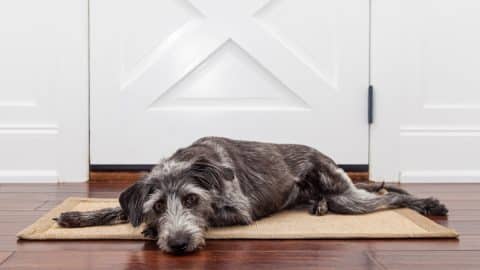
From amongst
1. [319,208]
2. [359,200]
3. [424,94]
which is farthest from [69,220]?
[424,94]

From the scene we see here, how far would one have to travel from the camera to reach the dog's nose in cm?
218

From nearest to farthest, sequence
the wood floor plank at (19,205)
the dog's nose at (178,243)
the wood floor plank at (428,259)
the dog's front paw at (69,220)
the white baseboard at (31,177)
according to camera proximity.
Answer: the wood floor plank at (428,259) < the dog's nose at (178,243) < the dog's front paw at (69,220) < the wood floor plank at (19,205) < the white baseboard at (31,177)

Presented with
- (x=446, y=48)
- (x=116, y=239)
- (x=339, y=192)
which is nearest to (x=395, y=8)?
(x=446, y=48)

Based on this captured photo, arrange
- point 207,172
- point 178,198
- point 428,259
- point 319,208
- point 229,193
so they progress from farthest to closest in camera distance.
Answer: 1. point 319,208
2. point 229,193
3. point 207,172
4. point 178,198
5. point 428,259

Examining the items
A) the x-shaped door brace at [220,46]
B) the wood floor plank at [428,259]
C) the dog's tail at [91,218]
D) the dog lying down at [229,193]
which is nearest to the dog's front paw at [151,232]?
the dog lying down at [229,193]

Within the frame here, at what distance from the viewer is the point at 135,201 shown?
2439 mm

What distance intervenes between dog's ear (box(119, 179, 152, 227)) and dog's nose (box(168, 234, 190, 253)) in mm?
257

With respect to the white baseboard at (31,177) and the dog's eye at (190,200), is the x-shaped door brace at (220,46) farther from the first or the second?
the dog's eye at (190,200)

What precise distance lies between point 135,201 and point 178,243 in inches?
13.4

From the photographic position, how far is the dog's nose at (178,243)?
2182 mm

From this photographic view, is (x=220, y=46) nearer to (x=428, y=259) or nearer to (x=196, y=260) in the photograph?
(x=196, y=260)

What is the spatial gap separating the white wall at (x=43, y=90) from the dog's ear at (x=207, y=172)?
1.62m

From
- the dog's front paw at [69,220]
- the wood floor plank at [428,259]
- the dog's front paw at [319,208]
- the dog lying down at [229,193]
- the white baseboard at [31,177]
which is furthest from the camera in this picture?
the white baseboard at [31,177]

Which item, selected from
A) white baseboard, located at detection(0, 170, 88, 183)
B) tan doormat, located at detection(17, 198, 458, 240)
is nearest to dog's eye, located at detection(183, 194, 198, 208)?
tan doormat, located at detection(17, 198, 458, 240)
